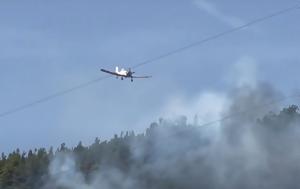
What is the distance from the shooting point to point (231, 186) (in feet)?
326

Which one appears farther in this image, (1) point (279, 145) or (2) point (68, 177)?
(1) point (279, 145)

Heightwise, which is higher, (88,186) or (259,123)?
(259,123)

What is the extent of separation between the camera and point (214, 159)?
331ft

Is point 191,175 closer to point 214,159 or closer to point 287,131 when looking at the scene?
point 214,159

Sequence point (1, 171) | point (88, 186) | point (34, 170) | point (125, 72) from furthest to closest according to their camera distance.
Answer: point (1, 171)
point (34, 170)
point (88, 186)
point (125, 72)

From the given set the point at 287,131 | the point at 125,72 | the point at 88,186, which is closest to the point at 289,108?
the point at 287,131

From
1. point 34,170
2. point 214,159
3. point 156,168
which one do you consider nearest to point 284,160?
point 214,159

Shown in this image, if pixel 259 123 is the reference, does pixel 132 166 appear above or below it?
below

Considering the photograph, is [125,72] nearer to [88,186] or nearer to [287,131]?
[88,186]

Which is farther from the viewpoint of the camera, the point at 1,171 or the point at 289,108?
the point at 289,108

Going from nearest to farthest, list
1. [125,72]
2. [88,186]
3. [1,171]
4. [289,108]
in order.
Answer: [125,72] < [88,186] < [1,171] < [289,108]

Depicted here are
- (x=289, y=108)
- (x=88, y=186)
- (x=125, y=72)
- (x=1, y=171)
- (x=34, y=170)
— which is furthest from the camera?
(x=289, y=108)

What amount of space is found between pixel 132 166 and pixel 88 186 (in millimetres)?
8045

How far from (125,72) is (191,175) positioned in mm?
63568
